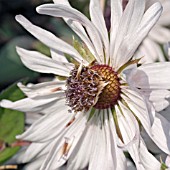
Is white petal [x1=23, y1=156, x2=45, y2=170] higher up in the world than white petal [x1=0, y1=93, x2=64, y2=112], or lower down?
lower down

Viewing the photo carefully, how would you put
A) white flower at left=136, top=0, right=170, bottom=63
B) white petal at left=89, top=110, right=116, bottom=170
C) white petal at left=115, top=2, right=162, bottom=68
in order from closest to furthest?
white petal at left=115, top=2, right=162, bottom=68 → white petal at left=89, top=110, right=116, bottom=170 → white flower at left=136, top=0, right=170, bottom=63

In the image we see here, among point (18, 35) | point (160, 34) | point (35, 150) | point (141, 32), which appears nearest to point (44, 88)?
point (35, 150)

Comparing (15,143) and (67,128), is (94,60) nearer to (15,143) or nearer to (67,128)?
(67,128)

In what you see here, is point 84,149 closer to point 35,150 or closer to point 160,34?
point 35,150

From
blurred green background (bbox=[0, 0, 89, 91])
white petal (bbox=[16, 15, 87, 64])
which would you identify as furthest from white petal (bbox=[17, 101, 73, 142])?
blurred green background (bbox=[0, 0, 89, 91])

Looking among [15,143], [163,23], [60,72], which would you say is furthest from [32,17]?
[60,72]

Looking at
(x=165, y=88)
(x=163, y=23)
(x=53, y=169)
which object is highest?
(x=163, y=23)

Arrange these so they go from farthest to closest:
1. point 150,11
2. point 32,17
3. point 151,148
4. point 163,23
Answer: point 32,17
point 163,23
point 151,148
point 150,11

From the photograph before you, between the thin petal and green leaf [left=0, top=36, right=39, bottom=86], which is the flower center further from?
green leaf [left=0, top=36, right=39, bottom=86]

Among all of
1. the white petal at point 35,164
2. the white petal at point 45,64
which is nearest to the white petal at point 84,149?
the white petal at point 45,64
